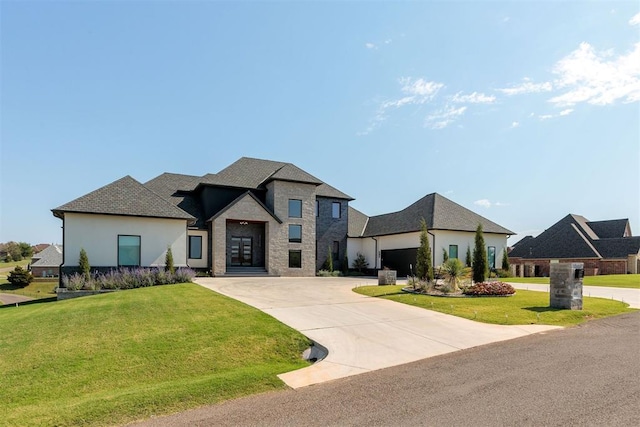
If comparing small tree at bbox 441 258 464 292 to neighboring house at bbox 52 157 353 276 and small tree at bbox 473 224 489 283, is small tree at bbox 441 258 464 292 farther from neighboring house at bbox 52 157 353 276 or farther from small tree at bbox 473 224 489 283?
neighboring house at bbox 52 157 353 276

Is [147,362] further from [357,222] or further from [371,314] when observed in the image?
[357,222]

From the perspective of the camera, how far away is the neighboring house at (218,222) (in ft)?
66.9

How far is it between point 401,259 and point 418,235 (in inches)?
109

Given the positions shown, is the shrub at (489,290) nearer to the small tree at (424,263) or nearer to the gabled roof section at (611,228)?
the small tree at (424,263)

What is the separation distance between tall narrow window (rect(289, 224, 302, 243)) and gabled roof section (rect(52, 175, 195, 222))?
8250mm

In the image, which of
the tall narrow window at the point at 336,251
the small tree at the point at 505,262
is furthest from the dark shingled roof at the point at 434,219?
the tall narrow window at the point at 336,251

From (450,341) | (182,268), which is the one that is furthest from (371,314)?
(182,268)

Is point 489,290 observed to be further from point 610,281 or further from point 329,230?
point 329,230

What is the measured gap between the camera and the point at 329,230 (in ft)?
108

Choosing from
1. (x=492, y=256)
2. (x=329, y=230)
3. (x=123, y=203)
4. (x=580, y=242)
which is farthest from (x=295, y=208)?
(x=580, y=242)

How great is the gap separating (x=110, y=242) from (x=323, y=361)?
17.3 m

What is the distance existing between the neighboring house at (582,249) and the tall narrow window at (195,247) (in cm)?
2617

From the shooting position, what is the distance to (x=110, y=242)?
20.5m

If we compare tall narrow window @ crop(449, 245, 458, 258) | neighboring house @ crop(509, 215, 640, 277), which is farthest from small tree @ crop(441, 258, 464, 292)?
neighboring house @ crop(509, 215, 640, 277)
